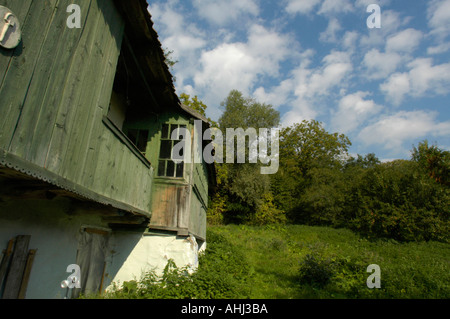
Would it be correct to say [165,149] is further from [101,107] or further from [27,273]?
[27,273]

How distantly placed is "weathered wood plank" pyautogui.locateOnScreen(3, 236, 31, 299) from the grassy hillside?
2.27 meters

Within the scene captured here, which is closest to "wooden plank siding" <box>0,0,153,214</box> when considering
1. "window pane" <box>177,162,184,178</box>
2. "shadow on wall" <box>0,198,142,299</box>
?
"shadow on wall" <box>0,198,142,299</box>

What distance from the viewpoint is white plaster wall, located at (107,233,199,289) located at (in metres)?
5.97

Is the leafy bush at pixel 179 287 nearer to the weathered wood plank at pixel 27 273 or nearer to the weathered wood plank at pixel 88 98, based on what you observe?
the weathered wood plank at pixel 27 273

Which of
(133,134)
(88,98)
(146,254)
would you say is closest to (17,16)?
(88,98)

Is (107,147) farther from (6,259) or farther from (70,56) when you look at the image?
(6,259)

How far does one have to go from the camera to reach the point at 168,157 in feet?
22.4

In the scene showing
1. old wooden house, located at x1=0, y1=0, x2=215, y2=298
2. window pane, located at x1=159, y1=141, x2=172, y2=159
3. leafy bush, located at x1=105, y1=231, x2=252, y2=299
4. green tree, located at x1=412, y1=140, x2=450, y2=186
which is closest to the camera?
old wooden house, located at x1=0, y1=0, x2=215, y2=298

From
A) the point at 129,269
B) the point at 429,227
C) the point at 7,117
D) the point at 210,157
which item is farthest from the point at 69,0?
the point at 429,227

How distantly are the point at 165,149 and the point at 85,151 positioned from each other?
11.5 ft

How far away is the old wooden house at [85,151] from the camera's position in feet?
7.93

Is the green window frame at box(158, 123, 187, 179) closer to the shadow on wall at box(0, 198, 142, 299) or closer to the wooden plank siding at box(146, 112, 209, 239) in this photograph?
the wooden plank siding at box(146, 112, 209, 239)
